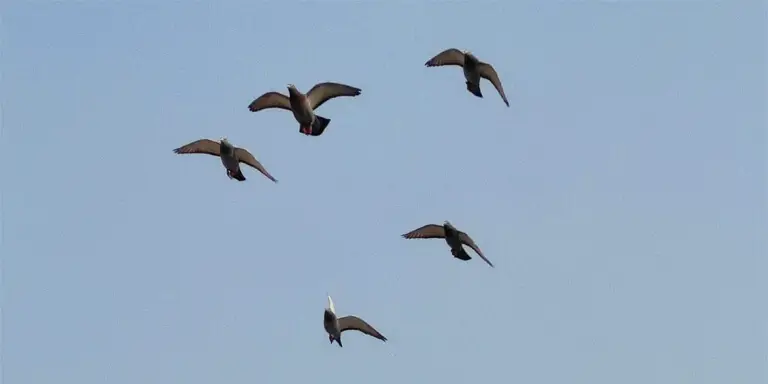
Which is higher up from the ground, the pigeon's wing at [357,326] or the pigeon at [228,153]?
the pigeon at [228,153]

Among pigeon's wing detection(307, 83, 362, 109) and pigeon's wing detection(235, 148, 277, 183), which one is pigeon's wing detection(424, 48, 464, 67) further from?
pigeon's wing detection(235, 148, 277, 183)

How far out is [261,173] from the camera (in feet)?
126

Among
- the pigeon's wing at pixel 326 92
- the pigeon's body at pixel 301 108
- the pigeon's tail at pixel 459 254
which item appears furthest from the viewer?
the pigeon's tail at pixel 459 254

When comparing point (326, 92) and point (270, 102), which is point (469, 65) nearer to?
point (326, 92)

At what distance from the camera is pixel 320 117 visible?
122 feet

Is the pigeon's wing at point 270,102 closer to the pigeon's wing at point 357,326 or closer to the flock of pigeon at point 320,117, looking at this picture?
the flock of pigeon at point 320,117

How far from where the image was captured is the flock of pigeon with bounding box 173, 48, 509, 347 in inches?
1460

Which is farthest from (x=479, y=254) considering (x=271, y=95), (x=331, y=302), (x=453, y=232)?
(x=271, y=95)

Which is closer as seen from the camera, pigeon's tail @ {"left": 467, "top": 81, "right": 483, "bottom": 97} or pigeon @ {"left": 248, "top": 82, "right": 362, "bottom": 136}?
pigeon @ {"left": 248, "top": 82, "right": 362, "bottom": 136}

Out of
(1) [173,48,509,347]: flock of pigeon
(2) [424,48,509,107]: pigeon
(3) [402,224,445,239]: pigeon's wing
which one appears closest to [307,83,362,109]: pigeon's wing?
(1) [173,48,509,347]: flock of pigeon

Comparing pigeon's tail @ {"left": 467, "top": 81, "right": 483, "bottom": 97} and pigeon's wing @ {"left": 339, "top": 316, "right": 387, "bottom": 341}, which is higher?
pigeon's tail @ {"left": 467, "top": 81, "right": 483, "bottom": 97}

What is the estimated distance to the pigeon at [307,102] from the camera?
36.9m

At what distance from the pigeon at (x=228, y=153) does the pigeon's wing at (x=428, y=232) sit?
13.8ft

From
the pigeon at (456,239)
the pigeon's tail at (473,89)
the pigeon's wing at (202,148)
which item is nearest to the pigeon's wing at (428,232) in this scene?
the pigeon at (456,239)
